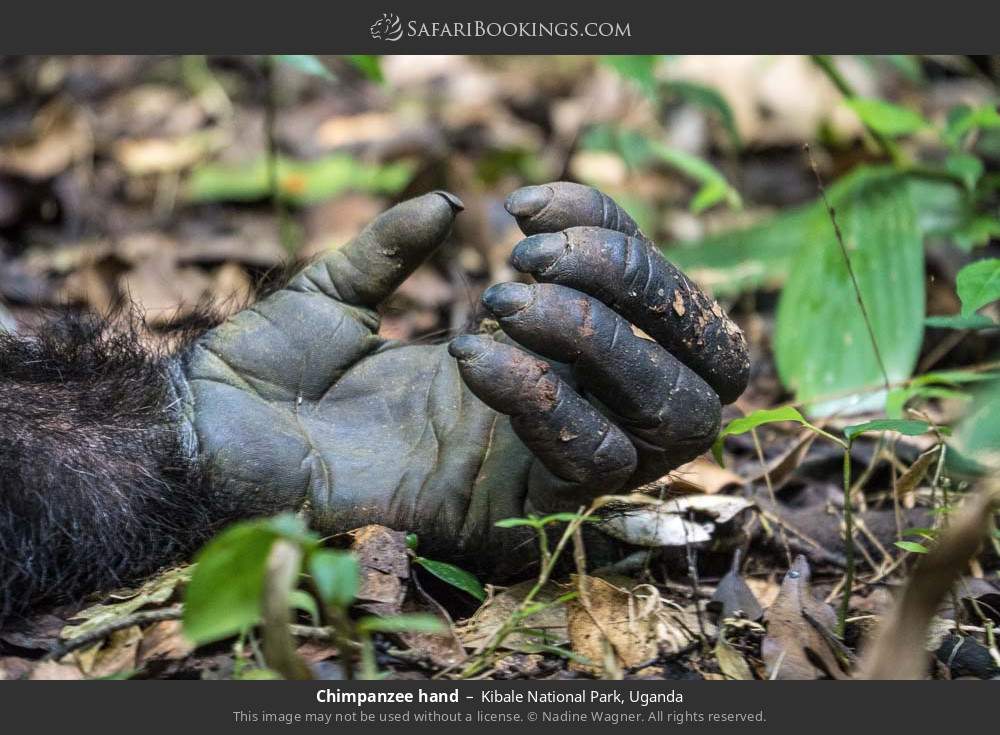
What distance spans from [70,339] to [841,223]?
2.28 meters

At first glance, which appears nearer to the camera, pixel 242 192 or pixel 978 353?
pixel 978 353

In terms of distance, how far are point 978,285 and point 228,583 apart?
56.6 inches

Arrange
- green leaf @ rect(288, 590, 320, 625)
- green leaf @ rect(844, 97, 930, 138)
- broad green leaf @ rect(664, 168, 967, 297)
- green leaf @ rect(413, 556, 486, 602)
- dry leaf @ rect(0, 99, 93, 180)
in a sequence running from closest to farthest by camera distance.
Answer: green leaf @ rect(288, 590, 320, 625) → green leaf @ rect(413, 556, 486, 602) → green leaf @ rect(844, 97, 930, 138) → broad green leaf @ rect(664, 168, 967, 297) → dry leaf @ rect(0, 99, 93, 180)

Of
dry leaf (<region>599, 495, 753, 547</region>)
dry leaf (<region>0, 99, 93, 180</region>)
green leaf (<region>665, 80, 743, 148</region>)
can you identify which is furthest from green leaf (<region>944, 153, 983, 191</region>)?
Result: dry leaf (<region>0, 99, 93, 180</region>)

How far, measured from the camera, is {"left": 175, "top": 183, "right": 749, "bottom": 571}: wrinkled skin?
5.41 ft

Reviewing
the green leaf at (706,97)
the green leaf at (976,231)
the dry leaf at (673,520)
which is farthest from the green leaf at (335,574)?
the green leaf at (706,97)

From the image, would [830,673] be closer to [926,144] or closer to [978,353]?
[978,353]

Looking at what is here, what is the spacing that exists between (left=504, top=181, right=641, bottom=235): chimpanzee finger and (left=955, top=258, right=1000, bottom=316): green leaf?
2.13ft

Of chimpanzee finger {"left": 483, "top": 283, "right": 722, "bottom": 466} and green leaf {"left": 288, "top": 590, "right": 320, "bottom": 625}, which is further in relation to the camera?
chimpanzee finger {"left": 483, "top": 283, "right": 722, "bottom": 466}

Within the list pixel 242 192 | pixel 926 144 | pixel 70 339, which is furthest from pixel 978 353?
pixel 242 192

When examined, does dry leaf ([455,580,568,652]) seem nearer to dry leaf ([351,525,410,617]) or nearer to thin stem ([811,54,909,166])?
dry leaf ([351,525,410,617])

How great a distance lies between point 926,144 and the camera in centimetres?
458

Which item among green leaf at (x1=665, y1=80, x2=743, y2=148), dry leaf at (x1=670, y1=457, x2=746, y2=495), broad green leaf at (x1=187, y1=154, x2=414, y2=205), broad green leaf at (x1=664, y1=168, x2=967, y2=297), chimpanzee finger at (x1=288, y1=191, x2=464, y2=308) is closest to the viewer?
chimpanzee finger at (x1=288, y1=191, x2=464, y2=308)
